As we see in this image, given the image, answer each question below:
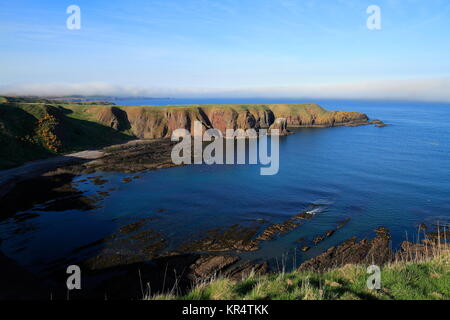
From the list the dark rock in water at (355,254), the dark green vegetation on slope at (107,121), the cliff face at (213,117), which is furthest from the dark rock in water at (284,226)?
the cliff face at (213,117)

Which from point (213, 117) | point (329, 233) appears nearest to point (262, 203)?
point (329, 233)

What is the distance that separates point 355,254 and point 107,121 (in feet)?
343

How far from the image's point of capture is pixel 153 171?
65.2 m

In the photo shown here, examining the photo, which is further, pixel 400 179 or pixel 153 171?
pixel 153 171

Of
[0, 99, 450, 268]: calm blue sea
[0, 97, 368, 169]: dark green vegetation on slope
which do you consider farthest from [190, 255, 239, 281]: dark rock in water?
[0, 97, 368, 169]: dark green vegetation on slope

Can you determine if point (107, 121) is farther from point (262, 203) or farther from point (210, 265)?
point (210, 265)

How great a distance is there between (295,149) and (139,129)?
2510 inches

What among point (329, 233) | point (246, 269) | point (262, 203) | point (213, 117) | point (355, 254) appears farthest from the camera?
point (213, 117)

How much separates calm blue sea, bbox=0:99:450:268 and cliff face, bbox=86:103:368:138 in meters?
53.7

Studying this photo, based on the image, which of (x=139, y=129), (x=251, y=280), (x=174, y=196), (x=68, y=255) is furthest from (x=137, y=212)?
(x=139, y=129)

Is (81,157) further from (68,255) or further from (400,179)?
(400,179)

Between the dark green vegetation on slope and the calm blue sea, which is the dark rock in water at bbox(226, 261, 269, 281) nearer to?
the calm blue sea

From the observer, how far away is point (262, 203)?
4312 cm

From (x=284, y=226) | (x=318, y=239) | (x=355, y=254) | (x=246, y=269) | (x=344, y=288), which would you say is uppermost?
(x=344, y=288)
